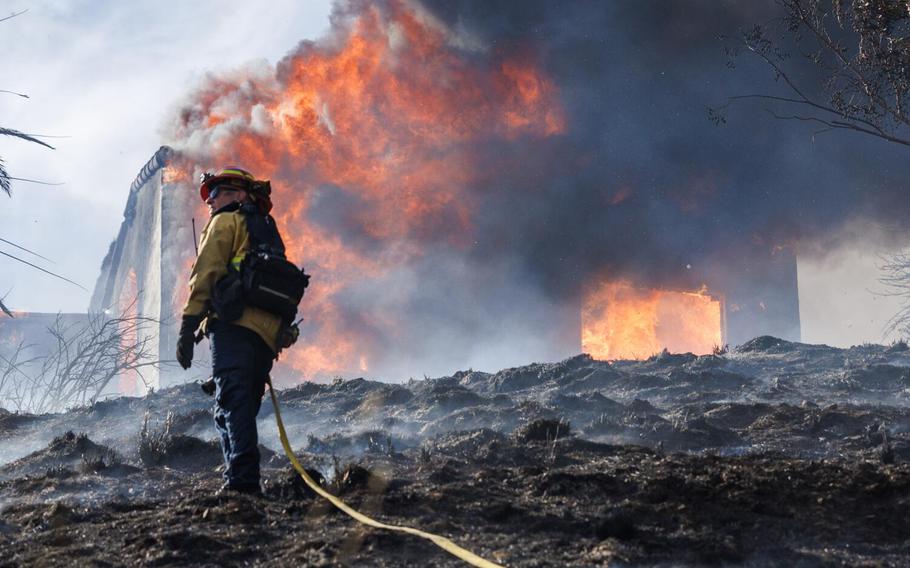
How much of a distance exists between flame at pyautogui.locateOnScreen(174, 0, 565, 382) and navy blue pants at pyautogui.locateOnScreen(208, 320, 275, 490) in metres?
14.4

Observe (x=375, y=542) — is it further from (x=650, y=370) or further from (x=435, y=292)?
(x=435, y=292)

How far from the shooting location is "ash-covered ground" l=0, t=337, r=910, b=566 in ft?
11.0

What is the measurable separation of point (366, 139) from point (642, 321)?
8010 mm

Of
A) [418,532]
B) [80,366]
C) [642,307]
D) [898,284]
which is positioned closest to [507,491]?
[418,532]

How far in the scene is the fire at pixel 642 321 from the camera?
803 inches

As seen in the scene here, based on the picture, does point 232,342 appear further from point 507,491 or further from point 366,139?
point 366,139

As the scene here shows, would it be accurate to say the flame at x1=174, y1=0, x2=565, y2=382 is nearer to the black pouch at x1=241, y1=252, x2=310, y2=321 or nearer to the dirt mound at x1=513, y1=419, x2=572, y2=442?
the dirt mound at x1=513, y1=419, x2=572, y2=442

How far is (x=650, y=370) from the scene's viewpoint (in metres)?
13.2

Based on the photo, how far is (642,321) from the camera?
2070 centimetres

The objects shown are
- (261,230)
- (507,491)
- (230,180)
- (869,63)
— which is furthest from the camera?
(869,63)

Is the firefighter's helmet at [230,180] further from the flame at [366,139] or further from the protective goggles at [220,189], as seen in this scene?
the flame at [366,139]

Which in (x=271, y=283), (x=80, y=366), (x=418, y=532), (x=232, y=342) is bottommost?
(x=418, y=532)

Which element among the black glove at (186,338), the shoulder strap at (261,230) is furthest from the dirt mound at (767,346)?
the black glove at (186,338)

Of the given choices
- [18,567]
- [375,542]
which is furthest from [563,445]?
[18,567]
